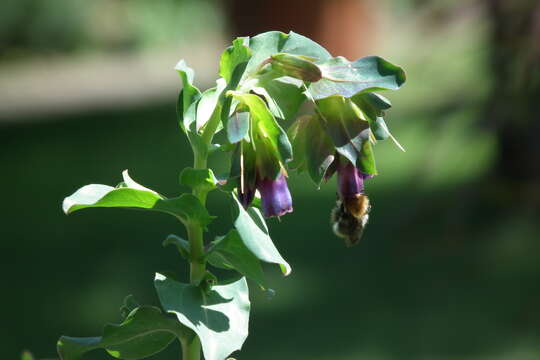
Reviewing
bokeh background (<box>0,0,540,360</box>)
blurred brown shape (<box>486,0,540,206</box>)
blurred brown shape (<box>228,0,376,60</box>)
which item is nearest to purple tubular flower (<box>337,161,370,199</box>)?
bokeh background (<box>0,0,540,360</box>)

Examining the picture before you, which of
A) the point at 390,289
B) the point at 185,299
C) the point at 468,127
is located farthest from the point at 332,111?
the point at 468,127

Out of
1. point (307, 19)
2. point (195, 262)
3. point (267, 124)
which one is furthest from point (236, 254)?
point (307, 19)

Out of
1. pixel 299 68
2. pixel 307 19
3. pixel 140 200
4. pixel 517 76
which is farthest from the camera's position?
pixel 307 19

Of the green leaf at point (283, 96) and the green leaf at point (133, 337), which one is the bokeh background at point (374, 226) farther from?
the green leaf at point (283, 96)

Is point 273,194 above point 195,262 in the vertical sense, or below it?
above

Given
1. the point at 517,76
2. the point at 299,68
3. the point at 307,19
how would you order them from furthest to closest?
the point at 307,19 < the point at 517,76 < the point at 299,68

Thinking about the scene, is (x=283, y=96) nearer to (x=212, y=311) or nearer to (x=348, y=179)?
(x=348, y=179)

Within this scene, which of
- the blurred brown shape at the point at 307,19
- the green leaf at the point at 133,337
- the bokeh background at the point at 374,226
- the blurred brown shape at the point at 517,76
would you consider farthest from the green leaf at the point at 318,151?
the blurred brown shape at the point at 307,19

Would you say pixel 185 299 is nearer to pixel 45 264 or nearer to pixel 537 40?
pixel 537 40
